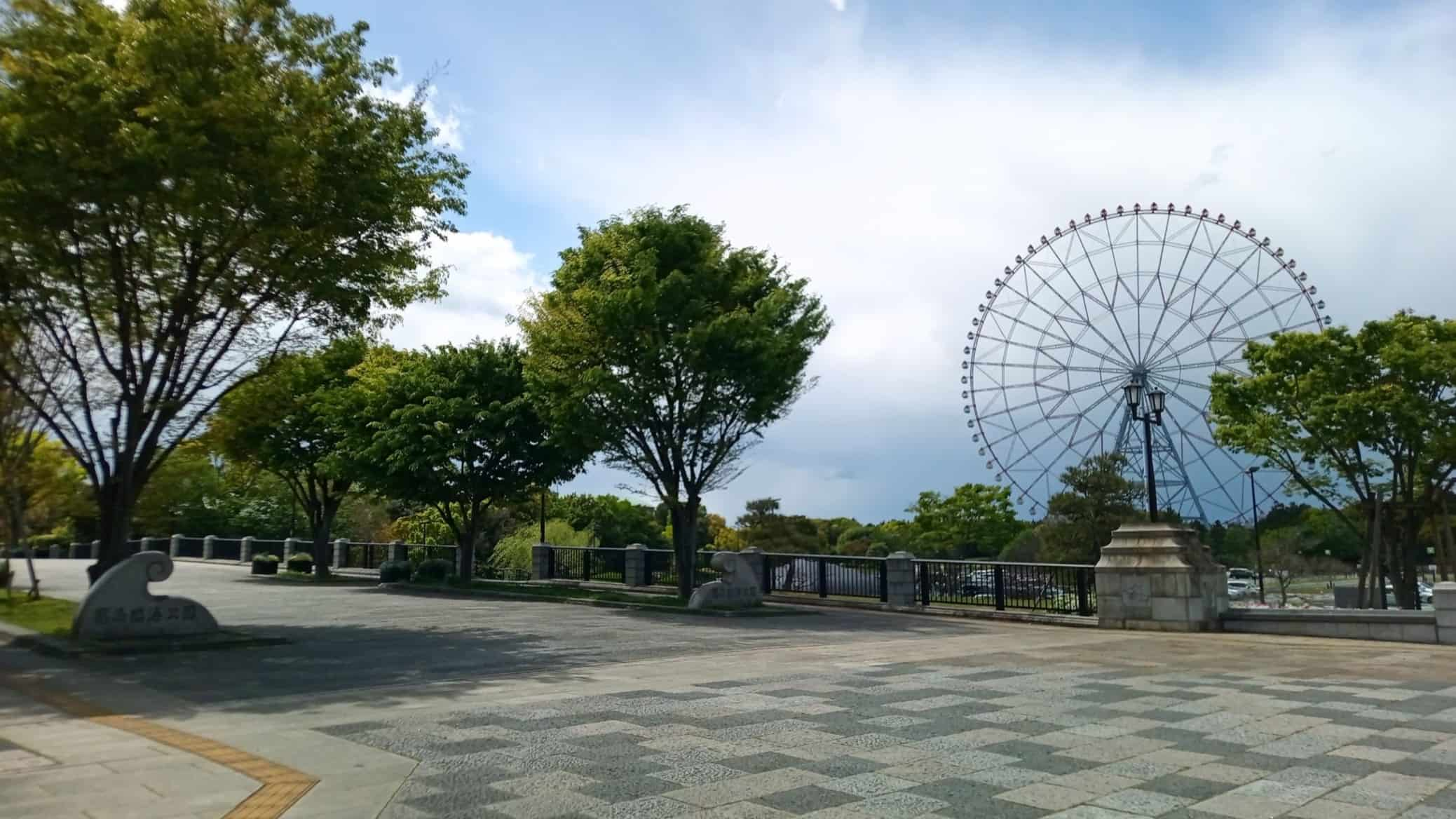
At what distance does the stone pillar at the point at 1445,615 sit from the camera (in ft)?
52.8

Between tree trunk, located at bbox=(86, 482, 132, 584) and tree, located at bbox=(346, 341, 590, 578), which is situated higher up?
tree, located at bbox=(346, 341, 590, 578)

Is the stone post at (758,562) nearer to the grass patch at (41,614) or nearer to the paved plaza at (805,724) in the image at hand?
the paved plaza at (805,724)

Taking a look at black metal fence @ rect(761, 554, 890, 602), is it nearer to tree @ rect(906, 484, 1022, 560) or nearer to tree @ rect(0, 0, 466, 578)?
tree @ rect(0, 0, 466, 578)

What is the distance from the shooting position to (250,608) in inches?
826

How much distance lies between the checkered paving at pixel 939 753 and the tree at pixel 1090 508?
38191 millimetres

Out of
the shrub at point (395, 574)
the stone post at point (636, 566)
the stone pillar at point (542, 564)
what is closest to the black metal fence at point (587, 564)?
the stone pillar at point (542, 564)

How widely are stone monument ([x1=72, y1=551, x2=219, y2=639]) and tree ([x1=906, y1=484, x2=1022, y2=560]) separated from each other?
188ft

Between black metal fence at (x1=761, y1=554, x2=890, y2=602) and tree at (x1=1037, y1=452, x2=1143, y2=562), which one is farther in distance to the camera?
tree at (x1=1037, y1=452, x2=1143, y2=562)

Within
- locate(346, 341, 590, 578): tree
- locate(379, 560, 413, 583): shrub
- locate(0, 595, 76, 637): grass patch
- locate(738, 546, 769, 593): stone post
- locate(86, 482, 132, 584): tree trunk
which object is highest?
locate(346, 341, 590, 578): tree

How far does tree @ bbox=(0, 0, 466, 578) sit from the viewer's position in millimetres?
13109

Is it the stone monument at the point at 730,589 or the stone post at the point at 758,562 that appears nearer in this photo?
the stone monument at the point at 730,589

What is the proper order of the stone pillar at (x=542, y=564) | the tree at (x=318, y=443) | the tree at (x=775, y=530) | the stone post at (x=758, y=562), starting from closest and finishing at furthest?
the stone post at (x=758, y=562), the tree at (x=318, y=443), the stone pillar at (x=542, y=564), the tree at (x=775, y=530)

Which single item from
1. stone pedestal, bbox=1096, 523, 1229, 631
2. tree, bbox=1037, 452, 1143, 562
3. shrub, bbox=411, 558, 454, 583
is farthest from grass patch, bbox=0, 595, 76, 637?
tree, bbox=1037, 452, 1143, 562

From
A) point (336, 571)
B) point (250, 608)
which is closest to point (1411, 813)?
point (250, 608)
